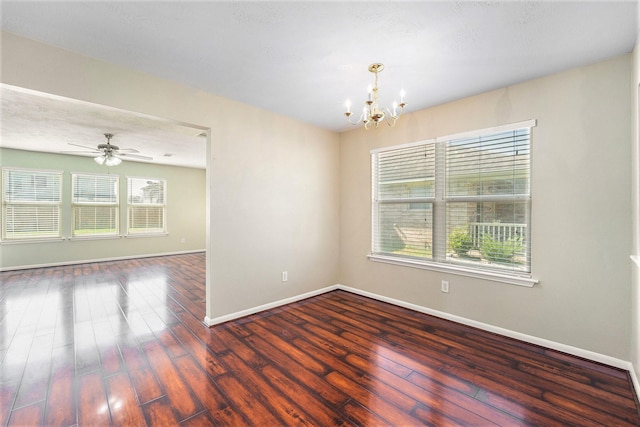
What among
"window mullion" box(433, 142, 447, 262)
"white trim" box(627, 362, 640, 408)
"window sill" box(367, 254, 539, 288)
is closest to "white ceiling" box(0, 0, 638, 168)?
"window mullion" box(433, 142, 447, 262)

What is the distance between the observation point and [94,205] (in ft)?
20.8

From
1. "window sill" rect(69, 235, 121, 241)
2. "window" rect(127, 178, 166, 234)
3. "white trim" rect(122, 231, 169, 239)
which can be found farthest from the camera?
"window" rect(127, 178, 166, 234)

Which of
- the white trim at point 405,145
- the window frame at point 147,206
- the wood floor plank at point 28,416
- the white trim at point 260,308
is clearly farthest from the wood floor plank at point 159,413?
the window frame at point 147,206

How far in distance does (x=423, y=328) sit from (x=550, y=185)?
1.90m

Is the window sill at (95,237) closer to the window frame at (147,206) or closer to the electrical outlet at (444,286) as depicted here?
the window frame at (147,206)

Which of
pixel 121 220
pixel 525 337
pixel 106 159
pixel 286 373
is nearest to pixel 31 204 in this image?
pixel 121 220

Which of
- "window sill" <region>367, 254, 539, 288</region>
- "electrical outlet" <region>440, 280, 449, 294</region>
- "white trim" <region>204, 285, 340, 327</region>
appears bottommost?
"white trim" <region>204, 285, 340, 327</region>

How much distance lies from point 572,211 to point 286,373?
288cm

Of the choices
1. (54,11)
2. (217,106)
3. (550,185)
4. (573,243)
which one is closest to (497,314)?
(573,243)

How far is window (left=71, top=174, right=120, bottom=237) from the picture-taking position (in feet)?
20.1

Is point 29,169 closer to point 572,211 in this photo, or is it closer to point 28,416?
point 28,416

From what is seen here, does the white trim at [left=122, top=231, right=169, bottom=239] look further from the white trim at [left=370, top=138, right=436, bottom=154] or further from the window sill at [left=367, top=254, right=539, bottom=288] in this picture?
the white trim at [left=370, top=138, right=436, bottom=154]

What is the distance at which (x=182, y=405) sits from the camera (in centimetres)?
175

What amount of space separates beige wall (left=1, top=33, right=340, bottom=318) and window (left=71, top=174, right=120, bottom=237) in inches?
210
